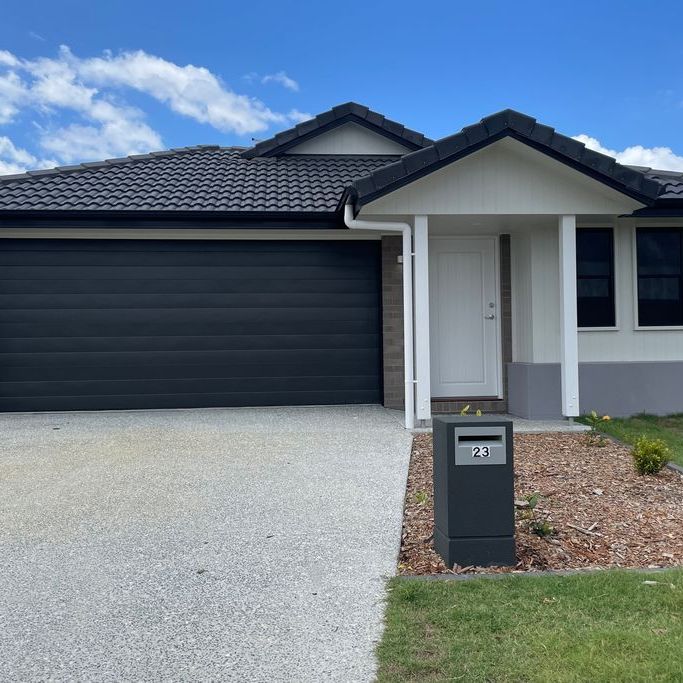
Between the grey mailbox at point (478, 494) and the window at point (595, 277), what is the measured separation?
685cm

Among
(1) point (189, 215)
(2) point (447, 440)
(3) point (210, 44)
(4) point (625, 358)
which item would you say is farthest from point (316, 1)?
(2) point (447, 440)

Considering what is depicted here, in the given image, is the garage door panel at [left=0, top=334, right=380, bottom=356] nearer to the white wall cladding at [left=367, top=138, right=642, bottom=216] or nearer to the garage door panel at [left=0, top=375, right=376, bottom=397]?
the garage door panel at [left=0, top=375, right=376, bottom=397]

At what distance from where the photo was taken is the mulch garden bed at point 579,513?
4430 mm

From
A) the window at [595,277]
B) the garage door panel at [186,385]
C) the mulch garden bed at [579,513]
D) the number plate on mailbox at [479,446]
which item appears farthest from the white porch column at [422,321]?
the number plate on mailbox at [479,446]

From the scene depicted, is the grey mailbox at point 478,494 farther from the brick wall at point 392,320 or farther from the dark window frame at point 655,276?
the dark window frame at point 655,276

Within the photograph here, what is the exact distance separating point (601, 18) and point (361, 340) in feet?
28.3

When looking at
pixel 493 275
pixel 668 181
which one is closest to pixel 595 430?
pixel 493 275

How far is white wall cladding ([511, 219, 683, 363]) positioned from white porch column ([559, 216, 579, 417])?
0.61 meters

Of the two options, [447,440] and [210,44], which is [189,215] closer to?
[447,440]

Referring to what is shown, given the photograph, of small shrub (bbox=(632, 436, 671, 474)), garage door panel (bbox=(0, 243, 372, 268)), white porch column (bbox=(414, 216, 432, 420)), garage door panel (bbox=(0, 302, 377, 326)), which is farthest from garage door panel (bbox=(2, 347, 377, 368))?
small shrub (bbox=(632, 436, 671, 474))

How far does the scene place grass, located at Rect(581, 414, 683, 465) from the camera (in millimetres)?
8445

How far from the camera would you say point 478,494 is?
14.0ft

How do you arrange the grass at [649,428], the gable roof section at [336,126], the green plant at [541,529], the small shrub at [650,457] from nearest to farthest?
the green plant at [541,529] → the small shrub at [650,457] → the grass at [649,428] → the gable roof section at [336,126]

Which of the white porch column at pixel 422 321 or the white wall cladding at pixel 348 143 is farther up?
the white wall cladding at pixel 348 143
